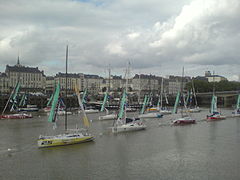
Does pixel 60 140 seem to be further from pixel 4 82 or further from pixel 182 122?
pixel 4 82

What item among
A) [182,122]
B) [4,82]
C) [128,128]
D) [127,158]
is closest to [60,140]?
[127,158]

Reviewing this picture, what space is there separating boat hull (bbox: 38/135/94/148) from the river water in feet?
2.24

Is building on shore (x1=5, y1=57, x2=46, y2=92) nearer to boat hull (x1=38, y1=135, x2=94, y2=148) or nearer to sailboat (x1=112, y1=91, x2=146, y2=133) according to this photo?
sailboat (x1=112, y1=91, x2=146, y2=133)

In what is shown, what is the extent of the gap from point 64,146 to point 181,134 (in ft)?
63.6

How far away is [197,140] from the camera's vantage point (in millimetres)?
41375

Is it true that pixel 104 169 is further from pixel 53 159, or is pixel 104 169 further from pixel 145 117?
pixel 145 117

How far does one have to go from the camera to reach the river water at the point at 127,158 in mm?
25844

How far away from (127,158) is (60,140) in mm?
9566

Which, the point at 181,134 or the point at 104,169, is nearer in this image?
the point at 104,169

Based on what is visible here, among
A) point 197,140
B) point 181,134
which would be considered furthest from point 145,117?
point 197,140

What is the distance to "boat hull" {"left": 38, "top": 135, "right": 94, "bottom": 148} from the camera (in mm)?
35156

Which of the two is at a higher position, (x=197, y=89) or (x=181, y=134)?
(x=197, y=89)

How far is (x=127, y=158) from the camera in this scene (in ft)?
102

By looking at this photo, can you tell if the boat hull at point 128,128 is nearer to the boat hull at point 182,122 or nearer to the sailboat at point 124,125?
the sailboat at point 124,125
